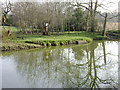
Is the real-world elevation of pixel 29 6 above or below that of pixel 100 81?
above

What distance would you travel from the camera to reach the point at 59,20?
2388cm

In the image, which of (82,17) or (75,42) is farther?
(82,17)

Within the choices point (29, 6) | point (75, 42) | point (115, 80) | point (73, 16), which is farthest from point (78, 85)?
point (73, 16)

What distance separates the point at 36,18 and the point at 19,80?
1649cm

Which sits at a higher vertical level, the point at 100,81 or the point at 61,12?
the point at 61,12

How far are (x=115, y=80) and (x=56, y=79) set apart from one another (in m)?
2.21

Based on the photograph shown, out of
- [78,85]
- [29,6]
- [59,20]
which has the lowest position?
[78,85]

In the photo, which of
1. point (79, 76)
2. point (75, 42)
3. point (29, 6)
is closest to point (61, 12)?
point (29, 6)

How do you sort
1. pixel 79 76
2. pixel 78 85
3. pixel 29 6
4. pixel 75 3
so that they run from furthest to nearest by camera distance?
1. pixel 75 3
2. pixel 29 6
3. pixel 79 76
4. pixel 78 85

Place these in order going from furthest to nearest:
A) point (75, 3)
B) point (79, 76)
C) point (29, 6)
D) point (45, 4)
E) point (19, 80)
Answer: point (75, 3) < point (45, 4) < point (29, 6) < point (79, 76) < point (19, 80)

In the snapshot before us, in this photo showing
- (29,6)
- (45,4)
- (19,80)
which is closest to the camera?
(19,80)

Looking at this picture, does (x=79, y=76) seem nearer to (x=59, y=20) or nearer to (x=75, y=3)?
(x=59, y=20)

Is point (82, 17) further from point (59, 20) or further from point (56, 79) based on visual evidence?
point (56, 79)

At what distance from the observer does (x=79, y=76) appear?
5988 millimetres
